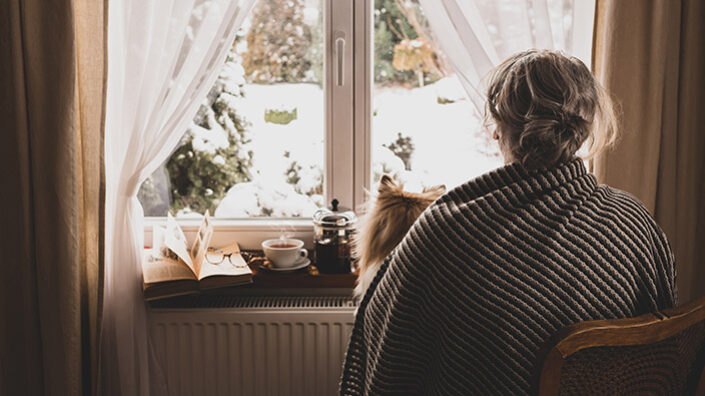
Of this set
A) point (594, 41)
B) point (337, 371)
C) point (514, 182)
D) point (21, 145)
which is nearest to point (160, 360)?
point (337, 371)

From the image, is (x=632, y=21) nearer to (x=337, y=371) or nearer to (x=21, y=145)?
(x=337, y=371)

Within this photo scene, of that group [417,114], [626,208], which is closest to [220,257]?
[417,114]

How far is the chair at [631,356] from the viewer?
921 millimetres

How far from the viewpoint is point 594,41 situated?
1.73 m

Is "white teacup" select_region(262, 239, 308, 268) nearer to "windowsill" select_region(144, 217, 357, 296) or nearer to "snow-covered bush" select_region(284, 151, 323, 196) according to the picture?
"windowsill" select_region(144, 217, 357, 296)

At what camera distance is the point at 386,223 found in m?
1.47

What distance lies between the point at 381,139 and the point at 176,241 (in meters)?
0.74

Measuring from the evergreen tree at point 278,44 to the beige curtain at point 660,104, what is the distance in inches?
35.4

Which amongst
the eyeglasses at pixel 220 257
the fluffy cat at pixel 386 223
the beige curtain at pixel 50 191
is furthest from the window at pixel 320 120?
the fluffy cat at pixel 386 223

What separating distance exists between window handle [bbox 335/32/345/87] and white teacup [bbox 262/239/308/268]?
0.54m

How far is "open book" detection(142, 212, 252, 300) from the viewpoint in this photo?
1.78 meters

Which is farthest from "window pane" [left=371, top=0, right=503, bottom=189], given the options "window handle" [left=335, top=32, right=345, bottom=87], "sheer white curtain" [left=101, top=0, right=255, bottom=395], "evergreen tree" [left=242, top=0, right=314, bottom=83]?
"sheer white curtain" [left=101, top=0, right=255, bottom=395]

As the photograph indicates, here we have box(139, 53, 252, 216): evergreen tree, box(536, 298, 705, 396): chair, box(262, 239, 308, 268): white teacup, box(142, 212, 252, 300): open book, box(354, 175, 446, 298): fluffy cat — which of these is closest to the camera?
box(536, 298, 705, 396): chair

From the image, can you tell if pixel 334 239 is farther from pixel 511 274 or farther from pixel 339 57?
pixel 511 274
